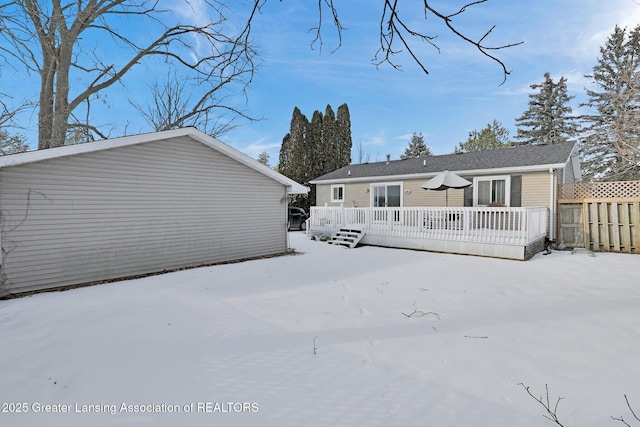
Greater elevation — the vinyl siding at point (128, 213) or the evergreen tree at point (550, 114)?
the evergreen tree at point (550, 114)

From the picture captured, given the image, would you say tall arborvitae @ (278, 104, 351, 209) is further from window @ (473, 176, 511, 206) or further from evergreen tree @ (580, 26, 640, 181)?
evergreen tree @ (580, 26, 640, 181)

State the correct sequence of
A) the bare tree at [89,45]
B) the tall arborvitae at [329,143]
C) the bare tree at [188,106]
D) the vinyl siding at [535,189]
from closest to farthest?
the bare tree at [89,45], the vinyl siding at [535,189], the bare tree at [188,106], the tall arborvitae at [329,143]

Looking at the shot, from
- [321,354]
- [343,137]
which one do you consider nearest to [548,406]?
[321,354]

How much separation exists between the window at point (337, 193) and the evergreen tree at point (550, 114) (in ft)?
58.1

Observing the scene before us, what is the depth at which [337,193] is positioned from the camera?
15.9 m

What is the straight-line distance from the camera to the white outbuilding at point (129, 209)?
16.9 ft

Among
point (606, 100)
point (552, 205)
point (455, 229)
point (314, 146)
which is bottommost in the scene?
point (455, 229)

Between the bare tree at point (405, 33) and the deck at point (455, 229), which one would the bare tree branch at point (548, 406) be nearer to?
the bare tree at point (405, 33)

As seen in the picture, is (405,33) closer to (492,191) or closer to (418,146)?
(492,191)

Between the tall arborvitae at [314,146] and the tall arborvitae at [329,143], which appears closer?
the tall arborvitae at [314,146]

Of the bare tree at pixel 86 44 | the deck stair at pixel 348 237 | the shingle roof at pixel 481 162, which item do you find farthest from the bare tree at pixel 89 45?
the shingle roof at pixel 481 162

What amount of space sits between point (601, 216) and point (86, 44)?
17.2m

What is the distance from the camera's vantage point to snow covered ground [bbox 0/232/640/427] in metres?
2.12

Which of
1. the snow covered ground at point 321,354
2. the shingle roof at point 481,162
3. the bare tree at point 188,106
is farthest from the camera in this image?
the bare tree at point 188,106
